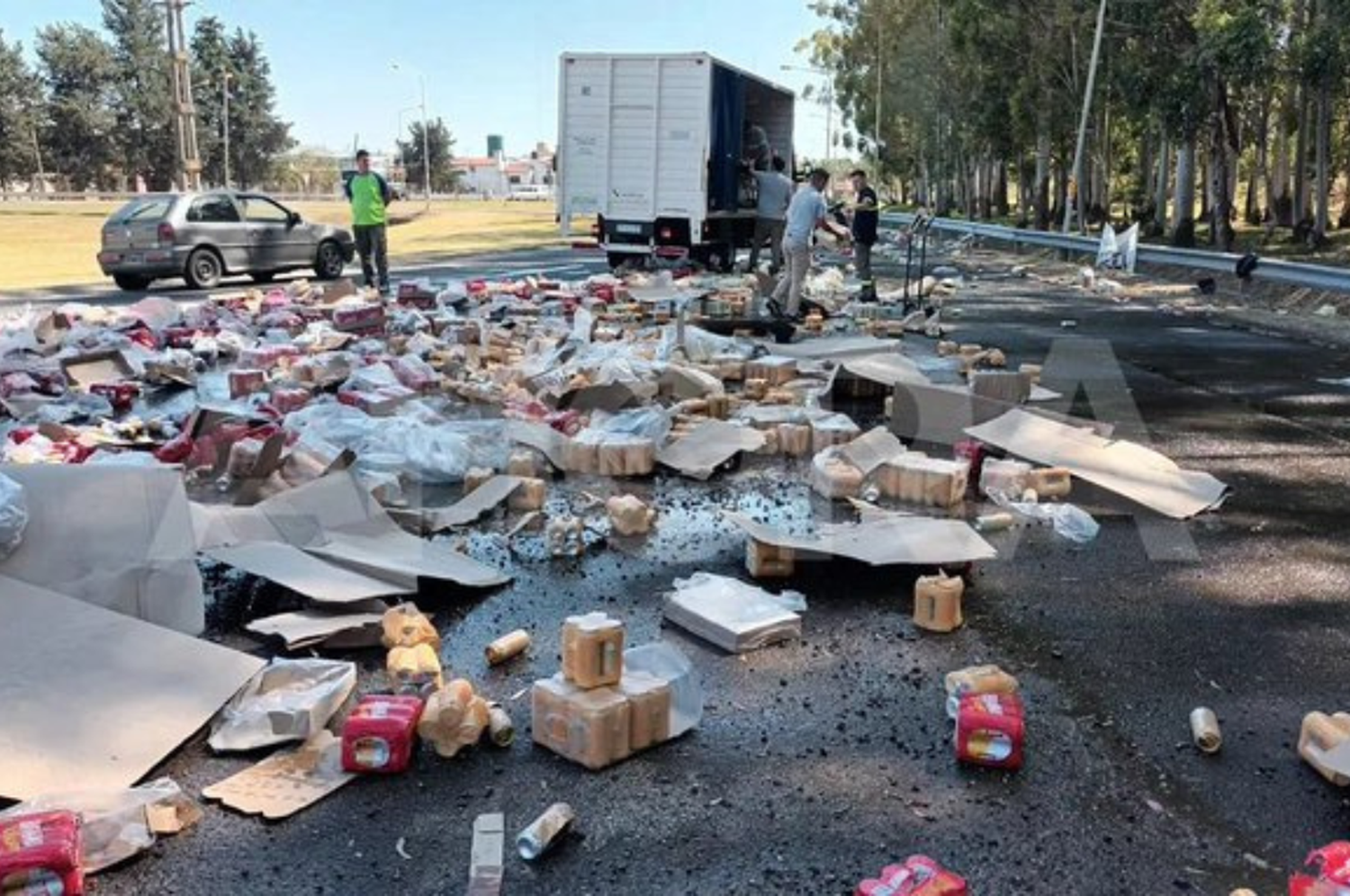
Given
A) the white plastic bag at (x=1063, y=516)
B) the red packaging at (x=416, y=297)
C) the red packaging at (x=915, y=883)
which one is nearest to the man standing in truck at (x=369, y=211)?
the red packaging at (x=416, y=297)

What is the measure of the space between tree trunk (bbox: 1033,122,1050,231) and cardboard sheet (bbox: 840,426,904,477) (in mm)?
33446

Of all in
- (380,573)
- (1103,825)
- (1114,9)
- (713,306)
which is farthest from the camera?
(1114,9)

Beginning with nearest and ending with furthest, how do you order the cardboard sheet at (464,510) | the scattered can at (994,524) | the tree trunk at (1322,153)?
the cardboard sheet at (464,510), the scattered can at (994,524), the tree trunk at (1322,153)

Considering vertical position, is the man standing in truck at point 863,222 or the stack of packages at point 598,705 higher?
the man standing in truck at point 863,222

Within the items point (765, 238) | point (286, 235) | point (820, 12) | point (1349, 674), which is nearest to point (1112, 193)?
point (820, 12)

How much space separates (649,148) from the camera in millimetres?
18828

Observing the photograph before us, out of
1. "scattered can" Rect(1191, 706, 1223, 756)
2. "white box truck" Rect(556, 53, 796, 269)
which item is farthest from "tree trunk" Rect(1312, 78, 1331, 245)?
"scattered can" Rect(1191, 706, 1223, 756)

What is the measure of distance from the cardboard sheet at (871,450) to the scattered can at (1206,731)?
290cm

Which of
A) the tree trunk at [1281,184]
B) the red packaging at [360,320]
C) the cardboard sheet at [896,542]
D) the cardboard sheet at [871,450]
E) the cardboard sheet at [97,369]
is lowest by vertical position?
the cardboard sheet at [896,542]

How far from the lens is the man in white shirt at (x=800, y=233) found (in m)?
12.8

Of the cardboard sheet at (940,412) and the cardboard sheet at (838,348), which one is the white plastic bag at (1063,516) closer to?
the cardboard sheet at (940,412)

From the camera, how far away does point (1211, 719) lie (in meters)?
3.40

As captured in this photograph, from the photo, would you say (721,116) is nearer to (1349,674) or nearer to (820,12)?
(1349,674)

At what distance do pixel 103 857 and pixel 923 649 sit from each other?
104 inches
